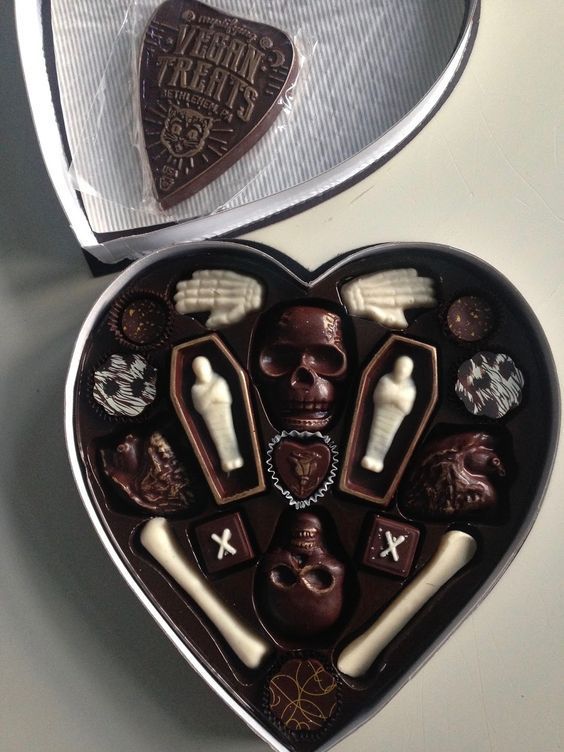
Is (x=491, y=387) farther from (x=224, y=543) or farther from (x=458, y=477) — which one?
(x=224, y=543)

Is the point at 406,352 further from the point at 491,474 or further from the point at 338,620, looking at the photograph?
the point at 338,620

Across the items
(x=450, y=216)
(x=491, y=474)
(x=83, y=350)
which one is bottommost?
(x=83, y=350)

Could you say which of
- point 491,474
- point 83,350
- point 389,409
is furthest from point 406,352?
point 83,350

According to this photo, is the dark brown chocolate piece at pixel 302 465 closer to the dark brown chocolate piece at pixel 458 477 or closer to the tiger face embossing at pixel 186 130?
the dark brown chocolate piece at pixel 458 477

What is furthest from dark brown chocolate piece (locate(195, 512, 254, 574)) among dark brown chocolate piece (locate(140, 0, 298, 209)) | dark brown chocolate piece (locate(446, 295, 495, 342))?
dark brown chocolate piece (locate(140, 0, 298, 209))

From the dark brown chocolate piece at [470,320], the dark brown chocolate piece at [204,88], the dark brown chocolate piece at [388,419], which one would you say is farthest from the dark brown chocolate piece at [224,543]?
the dark brown chocolate piece at [204,88]

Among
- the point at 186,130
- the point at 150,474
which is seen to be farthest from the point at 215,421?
the point at 186,130
